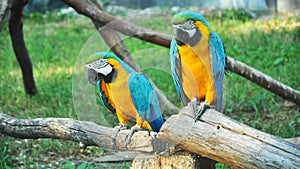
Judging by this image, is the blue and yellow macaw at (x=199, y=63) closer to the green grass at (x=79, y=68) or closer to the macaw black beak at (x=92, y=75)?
the green grass at (x=79, y=68)

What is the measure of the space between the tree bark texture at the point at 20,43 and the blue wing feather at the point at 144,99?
5.96 ft

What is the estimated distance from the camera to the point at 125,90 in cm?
197

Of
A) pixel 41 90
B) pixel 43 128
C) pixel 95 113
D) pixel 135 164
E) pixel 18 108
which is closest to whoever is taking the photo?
pixel 95 113

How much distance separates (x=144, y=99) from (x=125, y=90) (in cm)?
8

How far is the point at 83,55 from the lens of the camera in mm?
1922

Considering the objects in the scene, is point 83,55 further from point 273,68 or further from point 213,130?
point 273,68

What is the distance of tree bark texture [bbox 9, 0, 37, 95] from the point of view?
12.4 ft

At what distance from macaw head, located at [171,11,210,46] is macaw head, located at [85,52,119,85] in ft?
0.84

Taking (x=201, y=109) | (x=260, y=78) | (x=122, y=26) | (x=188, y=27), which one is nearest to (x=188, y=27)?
(x=188, y=27)

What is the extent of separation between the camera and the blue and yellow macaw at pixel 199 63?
6.35ft

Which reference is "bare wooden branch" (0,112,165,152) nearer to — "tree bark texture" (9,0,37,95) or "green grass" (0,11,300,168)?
"green grass" (0,11,300,168)

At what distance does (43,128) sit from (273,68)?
9.64 feet

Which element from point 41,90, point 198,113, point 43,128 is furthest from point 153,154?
point 41,90

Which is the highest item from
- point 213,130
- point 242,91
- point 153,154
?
point 213,130
